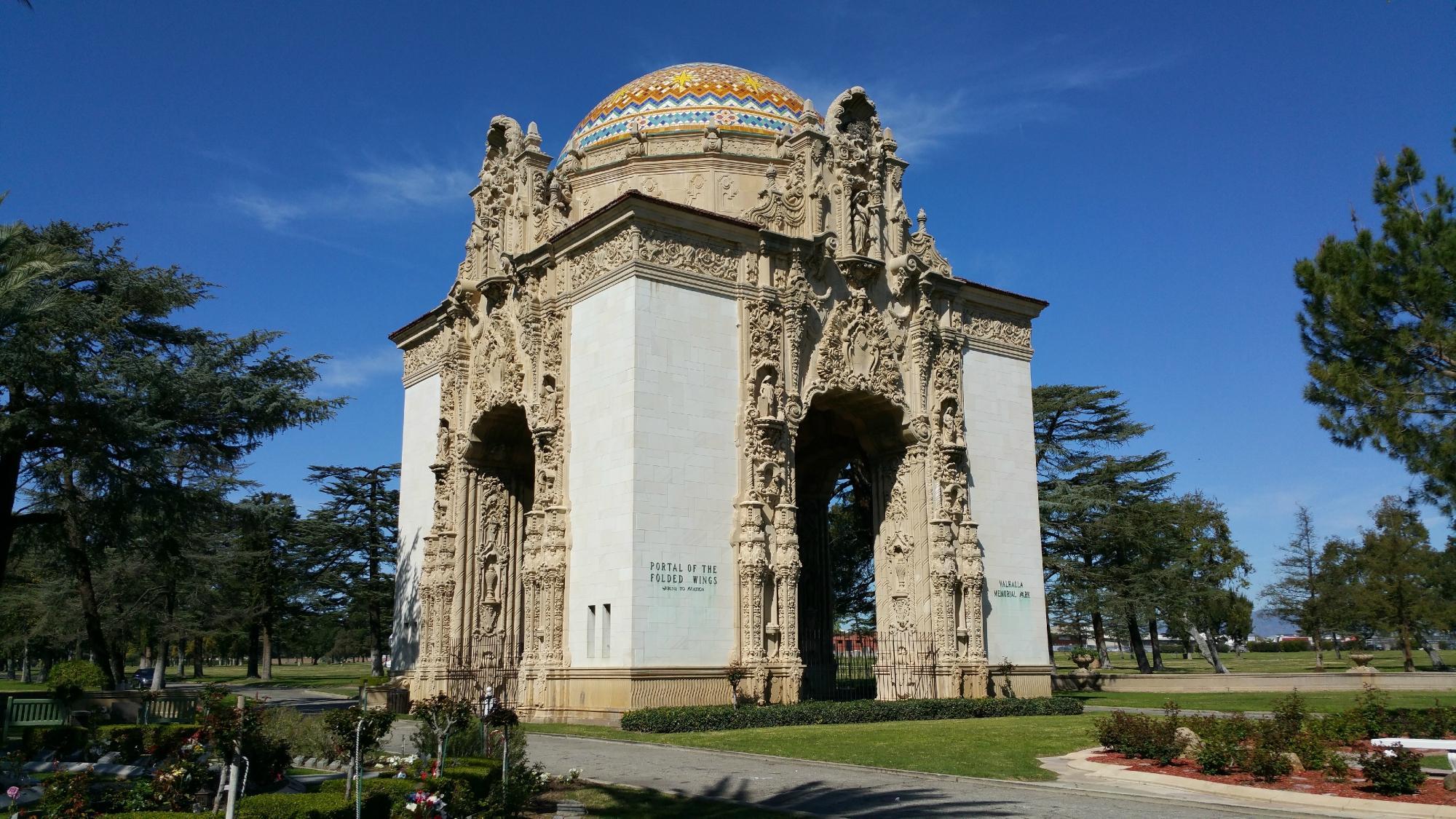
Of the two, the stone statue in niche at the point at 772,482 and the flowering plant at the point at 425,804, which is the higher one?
the stone statue in niche at the point at 772,482

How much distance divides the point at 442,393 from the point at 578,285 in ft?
28.2

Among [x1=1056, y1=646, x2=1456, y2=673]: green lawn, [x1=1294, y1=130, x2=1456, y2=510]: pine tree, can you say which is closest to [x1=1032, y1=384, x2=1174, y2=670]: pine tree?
[x1=1056, y1=646, x2=1456, y2=673]: green lawn

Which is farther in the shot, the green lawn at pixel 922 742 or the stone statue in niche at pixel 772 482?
the stone statue in niche at pixel 772 482

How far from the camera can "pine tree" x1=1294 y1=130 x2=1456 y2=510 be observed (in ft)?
71.1

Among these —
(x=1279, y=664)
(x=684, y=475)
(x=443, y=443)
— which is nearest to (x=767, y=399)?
(x=684, y=475)

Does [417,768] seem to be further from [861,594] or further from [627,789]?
[861,594]

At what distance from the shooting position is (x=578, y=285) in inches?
1077

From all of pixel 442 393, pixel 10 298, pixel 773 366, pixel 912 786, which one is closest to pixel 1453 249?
pixel 773 366

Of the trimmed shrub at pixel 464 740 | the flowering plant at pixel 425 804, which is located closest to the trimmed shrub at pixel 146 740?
the trimmed shrub at pixel 464 740

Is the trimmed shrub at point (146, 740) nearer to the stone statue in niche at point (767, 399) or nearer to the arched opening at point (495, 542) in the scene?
the arched opening at point (495, 542)

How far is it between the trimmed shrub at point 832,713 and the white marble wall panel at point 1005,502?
8.03 feet

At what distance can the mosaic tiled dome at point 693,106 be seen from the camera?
3356 cm

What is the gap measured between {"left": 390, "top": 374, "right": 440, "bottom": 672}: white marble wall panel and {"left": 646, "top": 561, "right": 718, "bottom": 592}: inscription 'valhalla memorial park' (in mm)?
13022

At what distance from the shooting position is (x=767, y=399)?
86.6ft
